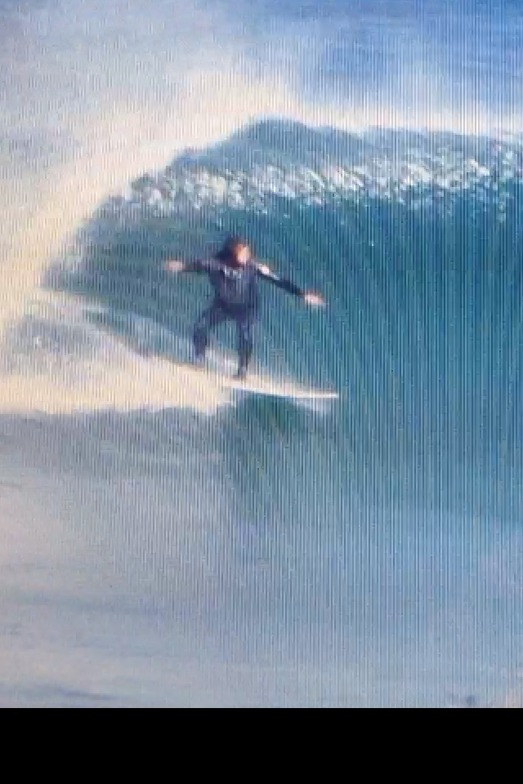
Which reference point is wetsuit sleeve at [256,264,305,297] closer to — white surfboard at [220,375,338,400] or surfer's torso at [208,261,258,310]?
surfer's torso at [208,261,258,310]

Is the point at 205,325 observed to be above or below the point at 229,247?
below

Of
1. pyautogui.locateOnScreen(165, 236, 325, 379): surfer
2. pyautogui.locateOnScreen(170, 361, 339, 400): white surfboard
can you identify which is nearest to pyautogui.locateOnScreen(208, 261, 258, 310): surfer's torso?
pyautogui.locateOnScreen(165, 236, 325, 379): surfer

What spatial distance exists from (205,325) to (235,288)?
0.22ft

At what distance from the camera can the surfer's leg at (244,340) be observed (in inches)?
88.3

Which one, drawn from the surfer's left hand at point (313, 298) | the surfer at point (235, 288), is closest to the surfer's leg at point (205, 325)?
the surfer at point (235, 288)

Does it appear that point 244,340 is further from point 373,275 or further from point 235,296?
point 373,275

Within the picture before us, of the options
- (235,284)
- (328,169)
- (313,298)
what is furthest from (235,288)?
(328,169)

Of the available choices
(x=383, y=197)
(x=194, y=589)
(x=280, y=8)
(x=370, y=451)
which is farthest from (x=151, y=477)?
(x=280, y=8)

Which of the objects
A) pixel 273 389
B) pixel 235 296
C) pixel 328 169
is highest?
pixel 328 169

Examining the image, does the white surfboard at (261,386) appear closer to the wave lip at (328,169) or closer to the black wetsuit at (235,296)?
the black wetsuit at (235,296)

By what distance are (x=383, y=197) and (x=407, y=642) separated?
0.64m

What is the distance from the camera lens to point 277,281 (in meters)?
2.26

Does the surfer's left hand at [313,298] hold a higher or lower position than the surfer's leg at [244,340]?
higher

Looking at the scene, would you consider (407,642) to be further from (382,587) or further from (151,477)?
(151,477)
